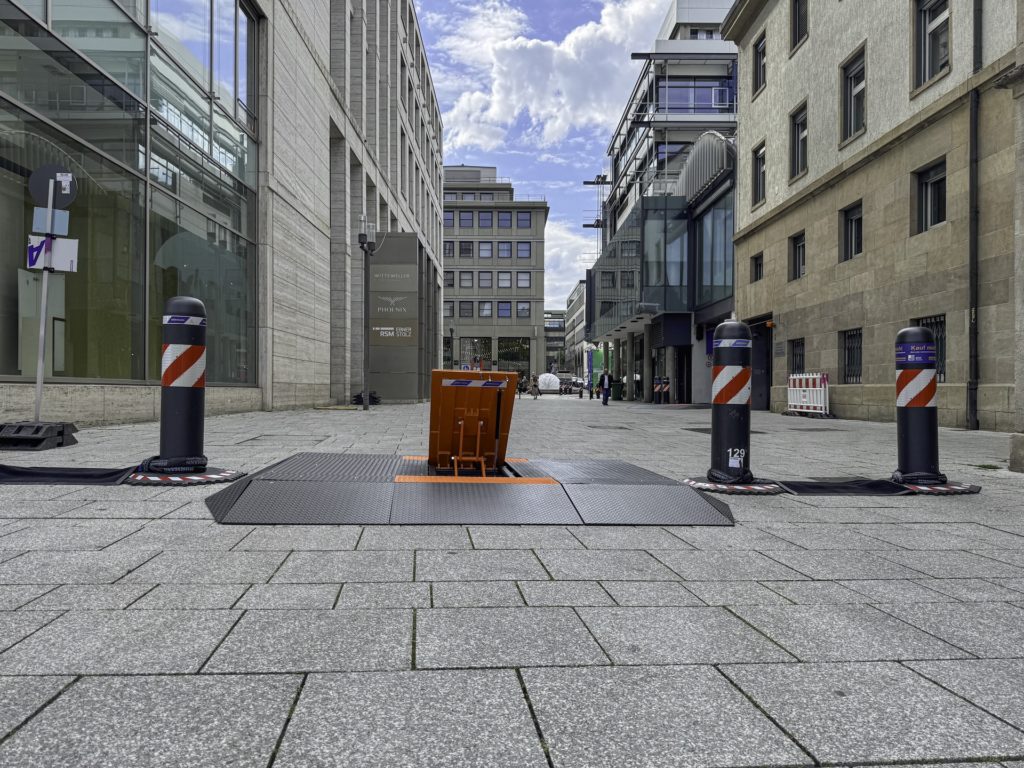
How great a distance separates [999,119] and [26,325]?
16.7 meters

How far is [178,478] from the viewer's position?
19.5ft

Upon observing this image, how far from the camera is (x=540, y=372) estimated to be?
8475cm

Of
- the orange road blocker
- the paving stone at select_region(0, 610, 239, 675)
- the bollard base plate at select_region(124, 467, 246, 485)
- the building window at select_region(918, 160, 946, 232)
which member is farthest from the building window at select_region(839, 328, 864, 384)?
the paving stone at select_region(0, 610, 239, 675)

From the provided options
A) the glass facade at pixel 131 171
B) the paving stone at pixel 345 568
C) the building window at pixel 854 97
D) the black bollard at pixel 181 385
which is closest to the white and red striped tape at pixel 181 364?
the black bollard at pixel 181 385

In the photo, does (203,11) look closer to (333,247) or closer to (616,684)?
(333,247)

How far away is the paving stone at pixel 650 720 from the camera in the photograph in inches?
72.1

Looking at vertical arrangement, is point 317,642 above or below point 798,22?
below

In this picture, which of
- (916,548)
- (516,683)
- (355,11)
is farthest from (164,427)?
(355,11)

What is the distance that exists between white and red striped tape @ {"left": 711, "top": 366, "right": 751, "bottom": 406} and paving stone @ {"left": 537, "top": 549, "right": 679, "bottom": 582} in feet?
7.99

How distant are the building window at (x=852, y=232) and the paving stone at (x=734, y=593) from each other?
1731 cm

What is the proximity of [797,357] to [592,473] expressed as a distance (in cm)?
1752

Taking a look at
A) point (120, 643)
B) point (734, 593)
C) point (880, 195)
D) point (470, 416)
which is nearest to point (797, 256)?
point (880, 195)

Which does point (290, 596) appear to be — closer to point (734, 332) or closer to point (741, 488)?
point (741, 488)

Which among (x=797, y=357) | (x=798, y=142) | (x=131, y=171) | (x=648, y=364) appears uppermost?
(x=798, y=142)
